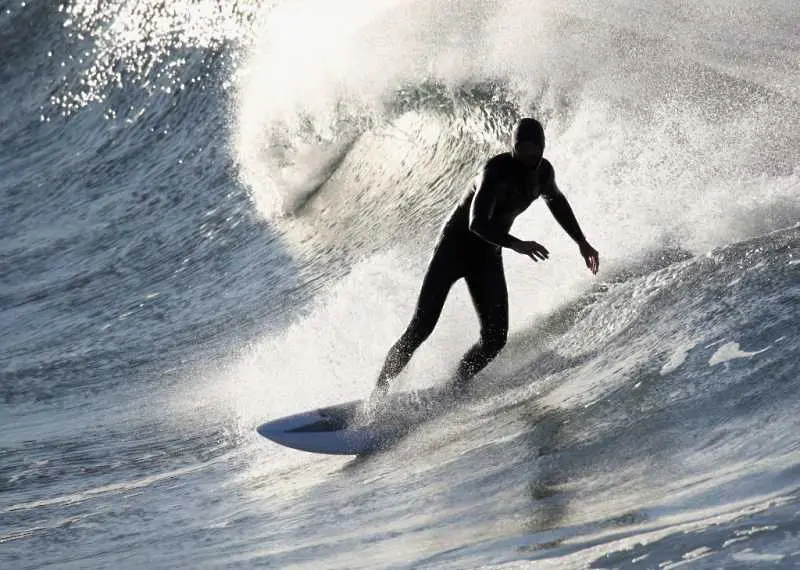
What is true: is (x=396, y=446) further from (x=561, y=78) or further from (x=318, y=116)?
(x=318, y=116)

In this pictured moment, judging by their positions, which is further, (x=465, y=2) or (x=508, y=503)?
(x=465, y=2)

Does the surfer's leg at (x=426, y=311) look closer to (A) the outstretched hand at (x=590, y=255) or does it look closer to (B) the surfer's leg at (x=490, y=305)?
(B) the surfer's leg at (x=490, y=305)

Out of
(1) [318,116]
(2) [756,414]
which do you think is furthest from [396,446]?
(1) [318,116]

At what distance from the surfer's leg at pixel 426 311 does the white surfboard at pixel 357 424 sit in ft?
0.50

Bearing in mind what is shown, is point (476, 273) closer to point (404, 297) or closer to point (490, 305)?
point (490, 305)

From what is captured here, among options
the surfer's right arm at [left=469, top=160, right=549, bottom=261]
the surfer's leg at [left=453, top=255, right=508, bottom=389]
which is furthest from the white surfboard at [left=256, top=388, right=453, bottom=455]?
the surfer's right arm at [left=469, top=160, right=549, bottom=261]

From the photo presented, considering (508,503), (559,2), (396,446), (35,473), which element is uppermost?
(559,2)

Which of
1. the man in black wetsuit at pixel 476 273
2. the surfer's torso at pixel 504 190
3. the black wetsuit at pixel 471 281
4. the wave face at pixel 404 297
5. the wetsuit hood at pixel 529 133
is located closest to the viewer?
the wave face at pixel 404 297

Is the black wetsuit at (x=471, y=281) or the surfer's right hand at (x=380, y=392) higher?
the black wetsuit at (x=471, y=281)

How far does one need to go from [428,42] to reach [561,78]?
2.26 meters

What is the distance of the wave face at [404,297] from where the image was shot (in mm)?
4434

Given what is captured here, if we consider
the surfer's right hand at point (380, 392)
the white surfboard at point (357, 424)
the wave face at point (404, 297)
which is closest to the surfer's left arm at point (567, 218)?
the wave face at point (404, 297)

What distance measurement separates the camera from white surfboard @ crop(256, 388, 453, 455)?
19.3ft

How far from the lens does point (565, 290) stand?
7270 mm
